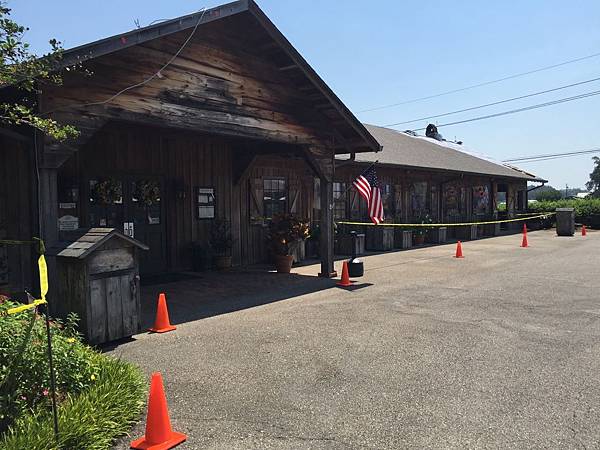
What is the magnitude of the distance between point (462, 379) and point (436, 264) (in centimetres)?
919

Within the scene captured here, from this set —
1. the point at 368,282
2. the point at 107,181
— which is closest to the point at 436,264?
the point at 368,282

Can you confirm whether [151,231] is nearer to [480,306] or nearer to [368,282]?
[368,282]

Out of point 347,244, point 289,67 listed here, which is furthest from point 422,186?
point 289,67

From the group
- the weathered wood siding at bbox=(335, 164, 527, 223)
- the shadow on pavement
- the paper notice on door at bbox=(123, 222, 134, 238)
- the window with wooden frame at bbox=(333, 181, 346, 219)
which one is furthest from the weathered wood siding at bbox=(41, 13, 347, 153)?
the weathered wood siding at bbox=(335, 164, 527, 223)

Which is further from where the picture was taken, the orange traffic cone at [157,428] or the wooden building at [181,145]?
the wooden building at [181,145]

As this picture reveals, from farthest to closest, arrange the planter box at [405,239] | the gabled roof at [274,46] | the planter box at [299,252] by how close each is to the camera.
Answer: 1. the planter box at [405,239]
2. the planter box at [299,252]
3. the gabled roof at [274,46]

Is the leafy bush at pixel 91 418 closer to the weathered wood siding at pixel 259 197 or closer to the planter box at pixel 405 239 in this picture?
the weathered wood siding at pixel 259 197

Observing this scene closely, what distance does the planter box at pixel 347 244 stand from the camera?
16.2 metres

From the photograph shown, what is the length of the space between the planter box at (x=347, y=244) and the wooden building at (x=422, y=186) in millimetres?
1196

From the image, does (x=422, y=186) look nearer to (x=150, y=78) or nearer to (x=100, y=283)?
(x=150, y=78)

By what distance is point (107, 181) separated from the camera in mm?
10203

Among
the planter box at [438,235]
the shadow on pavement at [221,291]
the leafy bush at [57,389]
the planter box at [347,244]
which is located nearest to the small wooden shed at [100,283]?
the shadow on pavement at [221,291]

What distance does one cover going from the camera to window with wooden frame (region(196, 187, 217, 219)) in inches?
475

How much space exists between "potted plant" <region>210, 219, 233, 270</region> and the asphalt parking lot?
242 cm
